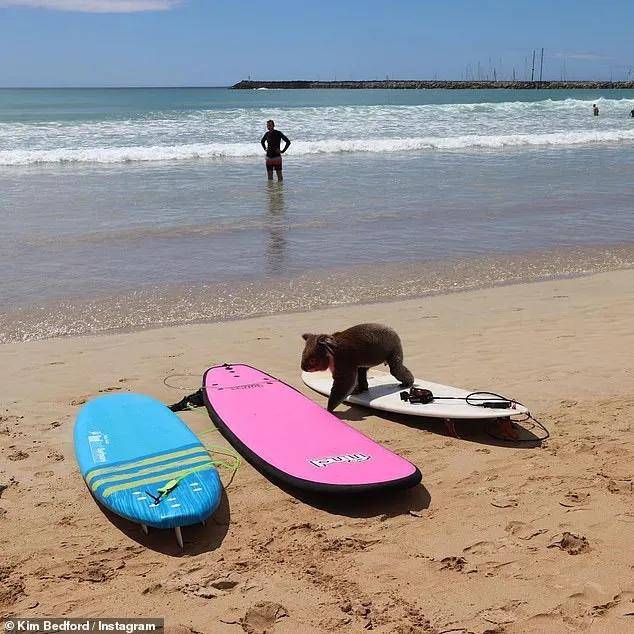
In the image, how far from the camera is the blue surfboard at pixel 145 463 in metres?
3.44

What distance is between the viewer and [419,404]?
465cm

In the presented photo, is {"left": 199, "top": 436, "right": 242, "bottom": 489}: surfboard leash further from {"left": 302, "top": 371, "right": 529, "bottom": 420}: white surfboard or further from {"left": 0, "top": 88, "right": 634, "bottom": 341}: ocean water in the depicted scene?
{"left": 0, "top": 88, "right": 634, "bottom": 341}: ocean water

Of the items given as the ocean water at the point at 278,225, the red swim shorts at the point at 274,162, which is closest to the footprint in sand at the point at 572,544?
the ocean water at the point at 278,225

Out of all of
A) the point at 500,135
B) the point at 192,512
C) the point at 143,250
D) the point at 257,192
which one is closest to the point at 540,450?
the point at 192,512

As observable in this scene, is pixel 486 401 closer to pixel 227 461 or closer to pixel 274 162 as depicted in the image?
pixel 227 461

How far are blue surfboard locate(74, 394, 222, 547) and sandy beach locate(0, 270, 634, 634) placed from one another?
11 centimetres

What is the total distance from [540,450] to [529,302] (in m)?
3.43

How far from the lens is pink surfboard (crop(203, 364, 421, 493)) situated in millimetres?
3686

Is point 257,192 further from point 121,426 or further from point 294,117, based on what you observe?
point 294,117

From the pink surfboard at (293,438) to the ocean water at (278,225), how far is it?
2.09 metres

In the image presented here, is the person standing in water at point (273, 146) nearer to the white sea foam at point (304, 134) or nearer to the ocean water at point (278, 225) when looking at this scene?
the ocean water at point (278, 225)

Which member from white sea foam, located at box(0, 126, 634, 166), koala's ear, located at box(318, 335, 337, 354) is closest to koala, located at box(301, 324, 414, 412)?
koala's ear, located at box(318, 335, 337, 354)

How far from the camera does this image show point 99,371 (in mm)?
5574

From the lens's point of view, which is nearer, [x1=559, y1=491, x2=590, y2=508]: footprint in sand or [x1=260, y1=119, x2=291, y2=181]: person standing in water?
[x1=559, y1=491, x2=590, y2=508]: footprint in sand
